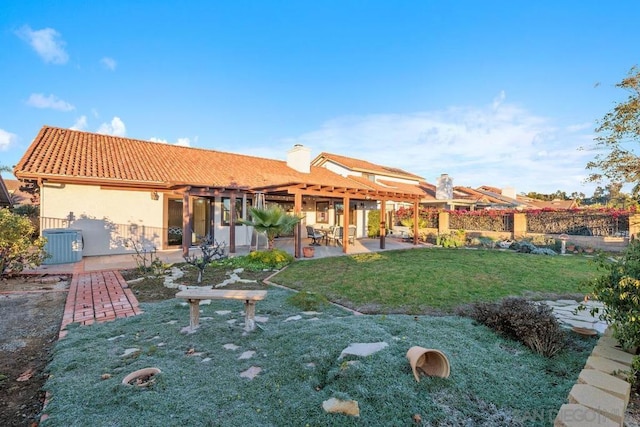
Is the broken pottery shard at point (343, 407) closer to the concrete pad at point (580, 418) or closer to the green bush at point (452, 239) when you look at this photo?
the concrete pad at point (580, 418)

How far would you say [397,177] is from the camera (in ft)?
90.8

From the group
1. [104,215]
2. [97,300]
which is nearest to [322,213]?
[104,215]

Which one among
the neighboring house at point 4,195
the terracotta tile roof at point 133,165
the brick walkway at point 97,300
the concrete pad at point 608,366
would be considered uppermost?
the terracotta tile roof at point 133,165

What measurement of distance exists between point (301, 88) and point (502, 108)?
402 inches

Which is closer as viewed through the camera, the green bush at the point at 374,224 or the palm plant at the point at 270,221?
the palm plant at the point at 270,221

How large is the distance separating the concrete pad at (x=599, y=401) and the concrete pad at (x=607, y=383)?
94mm

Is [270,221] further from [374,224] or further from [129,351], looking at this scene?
[374,224]

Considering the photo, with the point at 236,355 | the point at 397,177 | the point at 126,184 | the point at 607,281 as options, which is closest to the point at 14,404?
the point at 236,355

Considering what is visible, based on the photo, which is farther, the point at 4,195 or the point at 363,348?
the point at 4,195

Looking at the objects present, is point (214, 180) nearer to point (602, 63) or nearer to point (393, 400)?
point (393, 400)

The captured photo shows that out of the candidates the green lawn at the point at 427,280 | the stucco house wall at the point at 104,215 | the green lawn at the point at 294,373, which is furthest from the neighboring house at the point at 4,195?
the green lawn at the point at 294,373

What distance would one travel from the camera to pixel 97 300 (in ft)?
21.0

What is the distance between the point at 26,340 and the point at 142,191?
32.2 ft

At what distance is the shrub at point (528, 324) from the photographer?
3.98 meters
